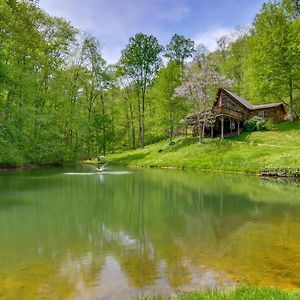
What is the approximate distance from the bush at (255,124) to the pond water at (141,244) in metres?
30.8

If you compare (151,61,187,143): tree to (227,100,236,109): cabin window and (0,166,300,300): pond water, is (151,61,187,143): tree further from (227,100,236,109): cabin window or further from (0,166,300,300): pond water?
(0,166,300,300): pond water

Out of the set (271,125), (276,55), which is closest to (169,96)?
(271,125)

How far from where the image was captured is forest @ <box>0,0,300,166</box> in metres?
37.5

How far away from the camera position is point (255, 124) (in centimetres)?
4884

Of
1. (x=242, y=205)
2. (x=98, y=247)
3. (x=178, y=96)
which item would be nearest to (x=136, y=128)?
(x=178, y=96)

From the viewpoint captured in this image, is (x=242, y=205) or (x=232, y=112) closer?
(x=242, y=205)

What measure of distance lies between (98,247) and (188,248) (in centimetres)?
267

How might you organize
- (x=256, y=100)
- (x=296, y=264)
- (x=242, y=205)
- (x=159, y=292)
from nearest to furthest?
(x=159, y=292) < (x=296, y=264) < (x=242, y=205) < (x=256, y=100)

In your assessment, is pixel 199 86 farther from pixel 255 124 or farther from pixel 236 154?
pixel 236 154

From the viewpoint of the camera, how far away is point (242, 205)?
1655cm

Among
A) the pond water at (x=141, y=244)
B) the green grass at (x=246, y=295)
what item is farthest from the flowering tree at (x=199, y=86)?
the green grass at (x=246, y=295)

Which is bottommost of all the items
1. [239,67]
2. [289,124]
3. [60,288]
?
[60,288]

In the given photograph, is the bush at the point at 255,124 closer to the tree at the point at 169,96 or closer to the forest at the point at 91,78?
the forest at the point at 91,78

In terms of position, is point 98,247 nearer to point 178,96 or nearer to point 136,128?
point 178,96
